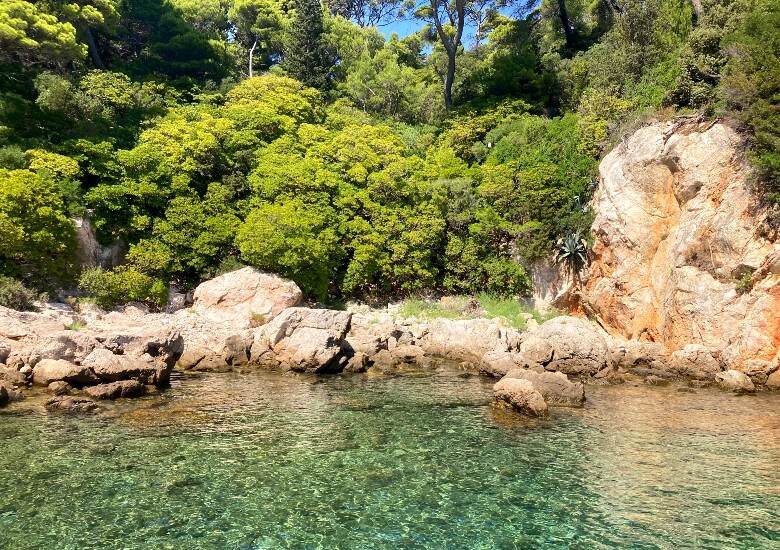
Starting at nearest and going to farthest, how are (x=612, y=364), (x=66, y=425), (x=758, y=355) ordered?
(x=66, y=425), (x=758, y=355), (x=612, y=364)

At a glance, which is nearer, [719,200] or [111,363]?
[111,363]

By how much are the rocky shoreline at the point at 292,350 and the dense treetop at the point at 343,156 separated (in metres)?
3.60

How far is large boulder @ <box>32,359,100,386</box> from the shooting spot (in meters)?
19.3

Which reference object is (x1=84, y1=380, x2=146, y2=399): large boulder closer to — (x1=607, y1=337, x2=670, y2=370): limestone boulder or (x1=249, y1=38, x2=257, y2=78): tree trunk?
(x1=607, y1=337, x2=670, y2=370): limestone boulder

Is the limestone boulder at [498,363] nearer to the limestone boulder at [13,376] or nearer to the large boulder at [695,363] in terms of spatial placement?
the large boulder at [695,363]

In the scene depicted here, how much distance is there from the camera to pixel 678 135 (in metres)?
28.7

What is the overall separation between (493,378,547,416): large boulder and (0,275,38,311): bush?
23204mm

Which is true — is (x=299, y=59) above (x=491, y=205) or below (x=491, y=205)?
above

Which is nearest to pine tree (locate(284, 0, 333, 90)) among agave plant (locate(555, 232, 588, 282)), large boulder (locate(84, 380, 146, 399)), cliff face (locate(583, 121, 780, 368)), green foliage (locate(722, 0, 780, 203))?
agave plant (locate(555, 232, 588, 282))

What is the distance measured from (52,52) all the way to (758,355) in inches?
1792

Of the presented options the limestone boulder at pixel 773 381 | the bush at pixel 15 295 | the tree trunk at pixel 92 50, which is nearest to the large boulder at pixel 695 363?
the limestone boulder at pixel 773 381

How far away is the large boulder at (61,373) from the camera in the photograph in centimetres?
1930

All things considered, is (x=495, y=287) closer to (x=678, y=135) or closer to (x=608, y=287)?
(x=608, y=287)

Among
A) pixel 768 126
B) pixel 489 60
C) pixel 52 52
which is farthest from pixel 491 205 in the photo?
pixel 52 52
